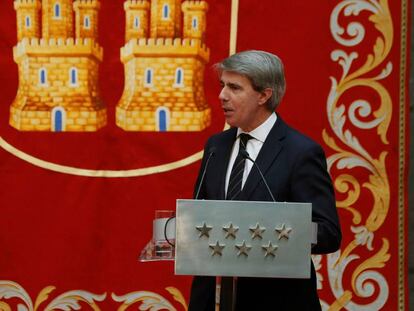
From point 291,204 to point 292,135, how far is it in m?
0.42

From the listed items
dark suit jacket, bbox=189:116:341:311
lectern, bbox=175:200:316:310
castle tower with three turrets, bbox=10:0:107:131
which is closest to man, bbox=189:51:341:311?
dark suit jacket, bbox=189:116:341:311

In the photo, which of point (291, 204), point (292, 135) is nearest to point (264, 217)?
point (291, 204)

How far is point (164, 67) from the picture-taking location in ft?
14.4

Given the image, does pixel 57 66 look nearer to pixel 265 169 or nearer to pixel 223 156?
pixel 223 156

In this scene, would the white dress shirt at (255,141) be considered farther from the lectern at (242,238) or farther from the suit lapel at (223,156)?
the lectern at (242,238)

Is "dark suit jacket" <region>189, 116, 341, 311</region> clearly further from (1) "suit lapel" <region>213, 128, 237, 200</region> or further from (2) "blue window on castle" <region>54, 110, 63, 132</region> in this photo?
(2) "blue window on castle" <region>54, 110, 63, 132</region>

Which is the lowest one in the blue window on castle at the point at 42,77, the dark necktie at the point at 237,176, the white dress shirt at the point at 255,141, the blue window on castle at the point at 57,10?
the dark necktie at the point at 237,176

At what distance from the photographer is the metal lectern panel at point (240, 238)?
244 centimetres

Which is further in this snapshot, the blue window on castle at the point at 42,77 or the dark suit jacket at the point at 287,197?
the blue window on castle at the point at 42,77

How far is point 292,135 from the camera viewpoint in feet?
9.30

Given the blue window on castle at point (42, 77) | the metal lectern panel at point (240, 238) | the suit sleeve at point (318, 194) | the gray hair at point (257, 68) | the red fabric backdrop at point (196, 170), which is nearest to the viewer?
the metal lectern panel at point (240, 238)

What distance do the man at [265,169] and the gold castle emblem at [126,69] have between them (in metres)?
1.44

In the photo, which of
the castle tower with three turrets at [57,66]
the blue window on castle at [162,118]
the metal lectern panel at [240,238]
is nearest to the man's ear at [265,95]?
the metal lectern panel at [240,238]

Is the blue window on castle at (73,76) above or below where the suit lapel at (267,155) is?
above
